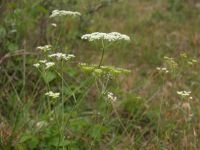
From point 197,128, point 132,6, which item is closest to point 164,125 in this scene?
point 197,128

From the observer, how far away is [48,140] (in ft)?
9.23

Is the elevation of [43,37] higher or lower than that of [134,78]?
higher

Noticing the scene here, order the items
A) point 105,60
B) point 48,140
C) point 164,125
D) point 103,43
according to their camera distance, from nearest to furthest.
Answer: point 103,43 < point 48,140 < point 164,125 < point 105,60

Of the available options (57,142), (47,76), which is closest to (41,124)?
(57,142)

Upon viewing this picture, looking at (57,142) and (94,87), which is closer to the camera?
(57,142)

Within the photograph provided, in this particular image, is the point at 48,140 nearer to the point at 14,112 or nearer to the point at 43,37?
the point at 14,112

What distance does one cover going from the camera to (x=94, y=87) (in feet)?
13.3

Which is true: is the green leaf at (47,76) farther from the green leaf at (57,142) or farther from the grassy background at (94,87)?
the green leaf at (57,142)

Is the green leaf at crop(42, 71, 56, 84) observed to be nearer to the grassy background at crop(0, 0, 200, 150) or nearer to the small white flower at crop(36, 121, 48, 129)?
the grassy background at crop(0, 0, 200, 150)

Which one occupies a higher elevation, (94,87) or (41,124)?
(41,124)

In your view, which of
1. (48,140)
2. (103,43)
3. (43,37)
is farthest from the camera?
(43,37)

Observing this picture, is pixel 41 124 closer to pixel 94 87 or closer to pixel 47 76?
pixel 47 76

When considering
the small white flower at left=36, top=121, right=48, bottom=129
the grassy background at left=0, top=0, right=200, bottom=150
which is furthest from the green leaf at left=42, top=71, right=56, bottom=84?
the small white flower at left=36, top=121, right=48, bottom=129

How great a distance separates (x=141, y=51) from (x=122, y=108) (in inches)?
57.9
